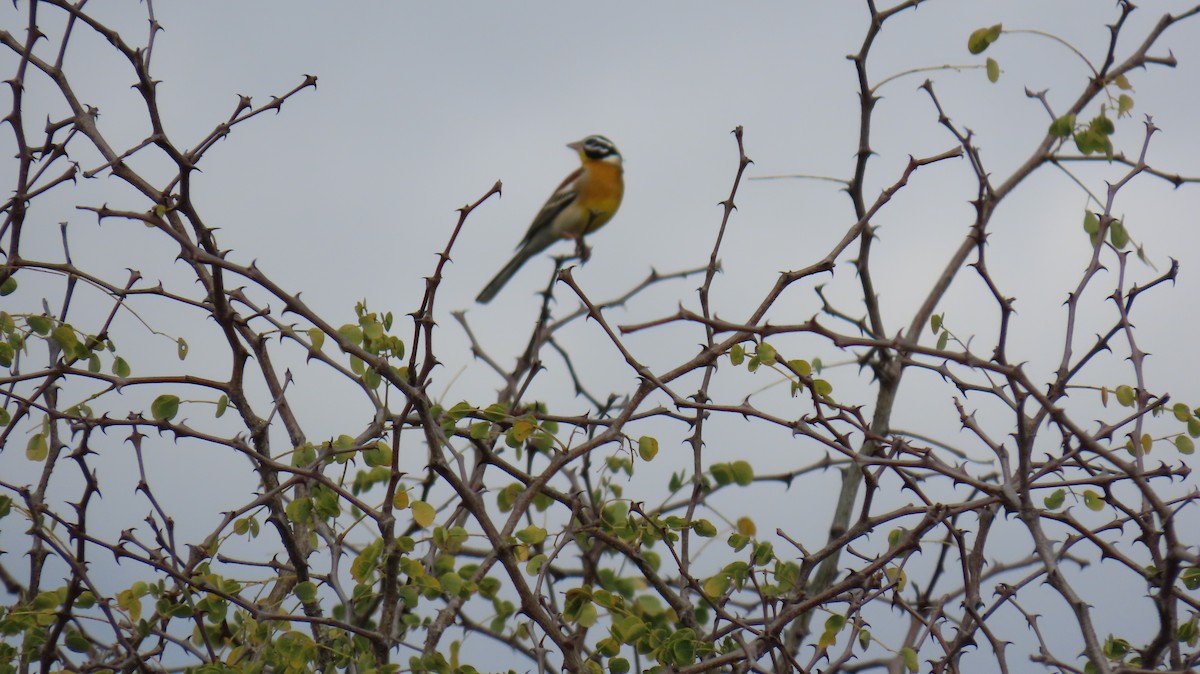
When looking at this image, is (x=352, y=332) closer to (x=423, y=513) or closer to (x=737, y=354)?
(x=423, y=513)

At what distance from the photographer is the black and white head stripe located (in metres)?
9.51

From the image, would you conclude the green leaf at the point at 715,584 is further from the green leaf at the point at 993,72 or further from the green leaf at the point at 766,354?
the green leaf at the point at 993,72

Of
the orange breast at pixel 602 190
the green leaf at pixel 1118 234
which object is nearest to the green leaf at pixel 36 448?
the green leaf at pixel 1118 234

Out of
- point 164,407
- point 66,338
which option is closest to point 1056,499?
point 164,407

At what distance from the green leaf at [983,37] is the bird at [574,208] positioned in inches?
209

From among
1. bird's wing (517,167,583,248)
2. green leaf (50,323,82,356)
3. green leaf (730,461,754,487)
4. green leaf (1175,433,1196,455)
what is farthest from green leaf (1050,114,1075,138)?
bird's wing (517,167,583,248)

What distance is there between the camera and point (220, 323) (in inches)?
113

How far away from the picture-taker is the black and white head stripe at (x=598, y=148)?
31.2 feet

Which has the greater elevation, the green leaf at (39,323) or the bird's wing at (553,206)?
the bird's wing at (553,206)

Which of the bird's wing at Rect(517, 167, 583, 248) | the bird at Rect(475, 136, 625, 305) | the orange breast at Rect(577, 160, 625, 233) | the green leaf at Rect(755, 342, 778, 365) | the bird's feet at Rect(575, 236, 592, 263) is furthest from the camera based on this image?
the orange breast at Rect(577, 160, 625, 233)

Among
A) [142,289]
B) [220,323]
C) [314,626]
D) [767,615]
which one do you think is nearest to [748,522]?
[767,615]

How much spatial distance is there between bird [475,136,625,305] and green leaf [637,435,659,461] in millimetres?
5366

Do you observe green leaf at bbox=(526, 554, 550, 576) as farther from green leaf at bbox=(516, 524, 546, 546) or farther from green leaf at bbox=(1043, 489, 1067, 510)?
green leaf at bbox=(1043, 489, 1067, 510)

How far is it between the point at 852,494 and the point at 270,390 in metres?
2.17
